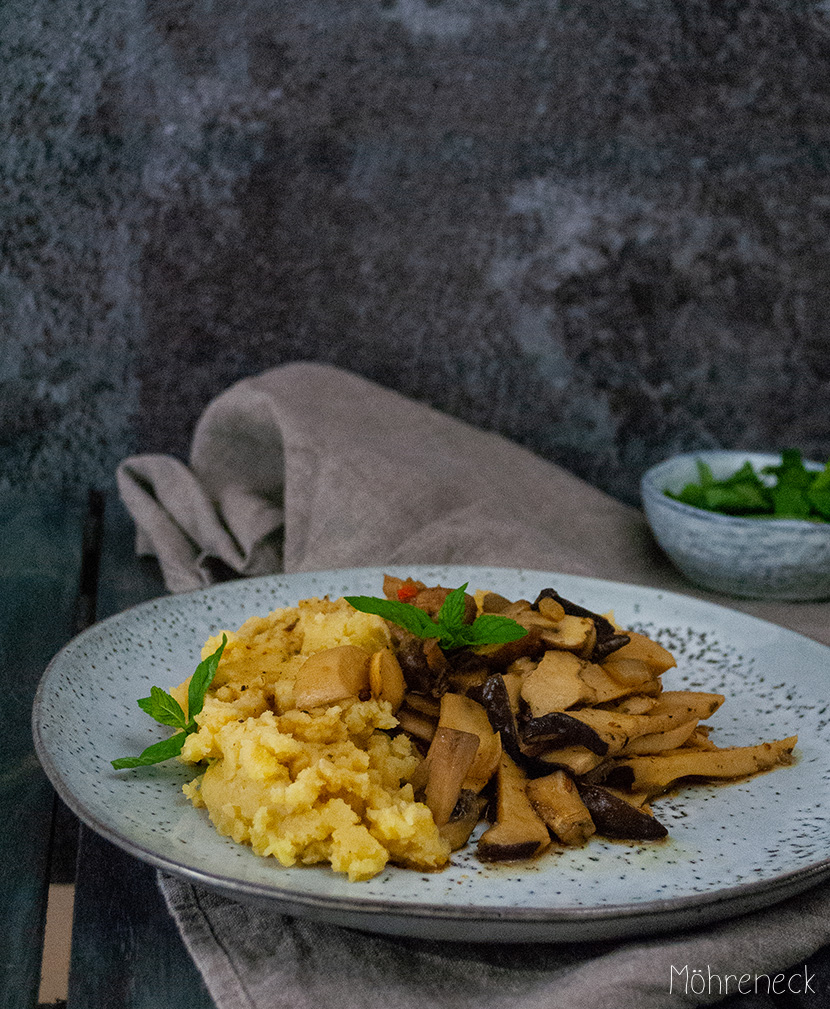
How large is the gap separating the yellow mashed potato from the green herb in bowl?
144cm

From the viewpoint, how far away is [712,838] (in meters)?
1.43

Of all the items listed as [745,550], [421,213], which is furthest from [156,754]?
[421,213]

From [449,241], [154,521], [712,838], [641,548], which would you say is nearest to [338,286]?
[449,241]

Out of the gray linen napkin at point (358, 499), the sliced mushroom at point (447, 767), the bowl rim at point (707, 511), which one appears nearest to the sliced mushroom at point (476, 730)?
the sliced mushroom at point (447, 767)

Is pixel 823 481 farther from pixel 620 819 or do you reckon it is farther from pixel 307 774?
pixel 307 774

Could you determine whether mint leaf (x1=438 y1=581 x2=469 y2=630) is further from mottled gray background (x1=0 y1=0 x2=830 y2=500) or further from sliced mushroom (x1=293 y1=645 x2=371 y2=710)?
mottled gray background (x1=0 y1=0 x2=830 y2=500)

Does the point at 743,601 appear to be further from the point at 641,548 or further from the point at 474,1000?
the point at 474,1000

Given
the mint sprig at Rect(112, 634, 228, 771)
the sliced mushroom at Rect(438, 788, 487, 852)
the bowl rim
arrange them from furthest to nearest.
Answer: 1. the bowl rim
2. the mint sprig at Rect(112, 634, 228, 771)
3. the sliced mushroom at Rect(438, 788, 487, 852)

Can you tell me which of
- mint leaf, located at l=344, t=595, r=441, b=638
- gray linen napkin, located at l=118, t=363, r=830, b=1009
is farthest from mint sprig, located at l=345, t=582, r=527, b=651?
gray linen napkin, located at l=118, t=363, r=830, b=1009

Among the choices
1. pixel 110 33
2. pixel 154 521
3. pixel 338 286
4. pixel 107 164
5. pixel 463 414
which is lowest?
pixel 154 521

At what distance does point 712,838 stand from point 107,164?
270 centimetres

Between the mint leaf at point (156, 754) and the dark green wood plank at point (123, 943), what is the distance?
173 millimetres

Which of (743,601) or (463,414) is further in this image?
(463,414)

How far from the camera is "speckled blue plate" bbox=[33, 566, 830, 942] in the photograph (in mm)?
1144
